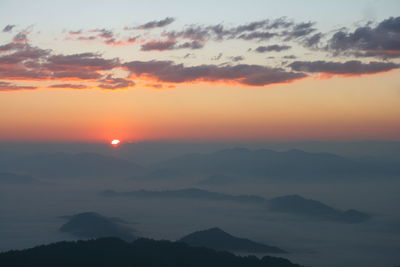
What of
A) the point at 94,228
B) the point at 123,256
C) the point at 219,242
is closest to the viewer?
the point at 123,256

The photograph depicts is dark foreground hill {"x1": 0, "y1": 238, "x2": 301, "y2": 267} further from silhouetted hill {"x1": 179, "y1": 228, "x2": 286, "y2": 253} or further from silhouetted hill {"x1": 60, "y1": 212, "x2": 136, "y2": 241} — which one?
silhouetted hill {"x1": 60, "y1": 212, "x2": 136, "y2": 241}

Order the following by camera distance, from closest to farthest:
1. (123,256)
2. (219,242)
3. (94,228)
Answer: (123,256) → (219,242) → (94,228)

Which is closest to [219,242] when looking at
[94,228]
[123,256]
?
[123,256]

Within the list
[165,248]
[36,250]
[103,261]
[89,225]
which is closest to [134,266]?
[103,261]

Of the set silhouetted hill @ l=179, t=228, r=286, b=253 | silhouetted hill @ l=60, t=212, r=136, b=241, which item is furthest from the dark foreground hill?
silhouetted hill @ l=60, t=212, r=136, b=241

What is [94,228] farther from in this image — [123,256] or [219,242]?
[123,256]

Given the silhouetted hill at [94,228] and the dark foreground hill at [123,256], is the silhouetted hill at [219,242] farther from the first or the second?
the dark foreground hill at [123,256]
